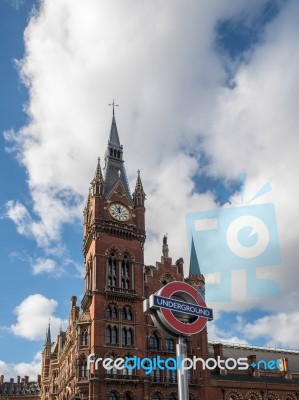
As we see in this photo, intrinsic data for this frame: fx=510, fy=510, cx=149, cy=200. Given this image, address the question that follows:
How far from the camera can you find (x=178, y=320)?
1540 inches

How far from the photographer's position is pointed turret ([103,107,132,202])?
3091 inches

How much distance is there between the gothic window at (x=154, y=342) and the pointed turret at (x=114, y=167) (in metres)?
20.5

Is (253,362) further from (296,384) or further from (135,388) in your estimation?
(135,388)

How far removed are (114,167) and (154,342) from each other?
94.6 ft

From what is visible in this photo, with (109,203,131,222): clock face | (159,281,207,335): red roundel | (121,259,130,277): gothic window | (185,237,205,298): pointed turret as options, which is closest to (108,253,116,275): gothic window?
(121,259,130,277): gothic window

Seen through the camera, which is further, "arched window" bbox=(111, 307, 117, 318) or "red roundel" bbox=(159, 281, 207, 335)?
"arched window" bbox=(111, 307, 117, 318)

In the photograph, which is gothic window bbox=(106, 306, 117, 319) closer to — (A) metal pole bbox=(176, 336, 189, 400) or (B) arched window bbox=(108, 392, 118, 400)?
(B) arched window bbox=(108, 392, 118, 400)

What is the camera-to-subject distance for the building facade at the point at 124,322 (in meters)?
65.2

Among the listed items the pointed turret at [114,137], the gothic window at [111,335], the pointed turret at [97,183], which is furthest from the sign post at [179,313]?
the pointed turret at [114,137]

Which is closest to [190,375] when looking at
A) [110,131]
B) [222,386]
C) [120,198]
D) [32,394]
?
[222,386]

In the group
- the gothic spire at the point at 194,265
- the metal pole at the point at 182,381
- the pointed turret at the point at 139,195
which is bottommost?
the metal pole at the point at 182,381

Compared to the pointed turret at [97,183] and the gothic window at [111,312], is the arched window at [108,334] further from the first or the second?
the pointed turret at [97,183]

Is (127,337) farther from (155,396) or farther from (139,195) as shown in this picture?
(139,195)

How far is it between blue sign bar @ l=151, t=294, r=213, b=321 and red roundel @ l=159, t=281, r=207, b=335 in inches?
13.8
